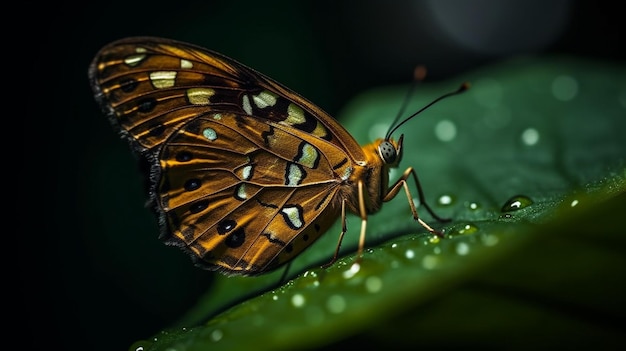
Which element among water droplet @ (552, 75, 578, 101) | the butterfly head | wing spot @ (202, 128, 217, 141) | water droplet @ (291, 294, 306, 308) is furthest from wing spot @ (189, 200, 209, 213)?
water droplet @ (552, 75, 578, 101)

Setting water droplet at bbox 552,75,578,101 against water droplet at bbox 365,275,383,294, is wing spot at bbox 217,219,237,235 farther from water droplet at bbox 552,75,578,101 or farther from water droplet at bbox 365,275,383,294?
water droplet at bbox 552,75,578,101

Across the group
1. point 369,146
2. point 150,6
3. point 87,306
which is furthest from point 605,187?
point 150,6

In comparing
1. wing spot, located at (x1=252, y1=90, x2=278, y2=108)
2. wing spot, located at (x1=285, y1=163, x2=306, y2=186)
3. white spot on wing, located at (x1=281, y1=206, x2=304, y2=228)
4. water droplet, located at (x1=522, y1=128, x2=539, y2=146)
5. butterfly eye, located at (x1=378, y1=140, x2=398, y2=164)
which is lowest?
white spot on wing, located at (x1=281, y1=206, x2=304, y2=228)

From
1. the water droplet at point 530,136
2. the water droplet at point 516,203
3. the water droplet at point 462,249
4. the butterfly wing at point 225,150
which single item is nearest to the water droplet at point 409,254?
the water droplet at point 462,249

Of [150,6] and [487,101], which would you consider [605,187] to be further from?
[150,6]

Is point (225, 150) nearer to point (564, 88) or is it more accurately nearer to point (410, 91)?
point (410, 91)
